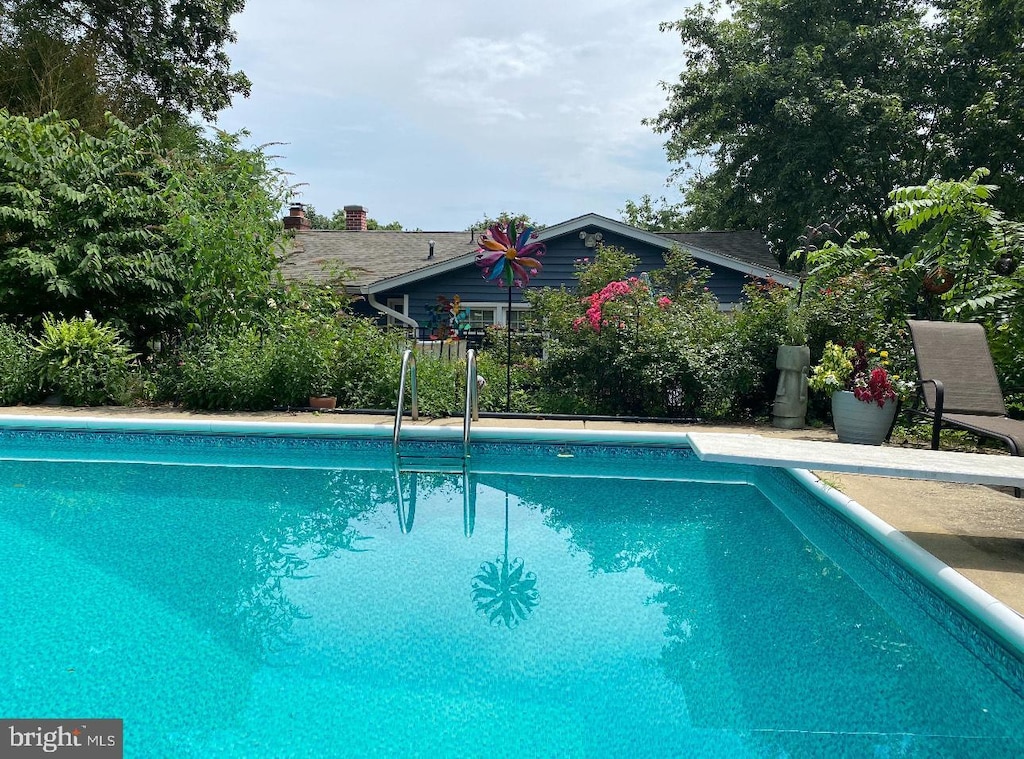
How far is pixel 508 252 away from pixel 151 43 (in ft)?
50.3

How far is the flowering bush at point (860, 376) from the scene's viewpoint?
6082 mm

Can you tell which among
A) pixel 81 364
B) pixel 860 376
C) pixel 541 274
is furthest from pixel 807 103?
pixel 81 364

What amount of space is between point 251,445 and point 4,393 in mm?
3409

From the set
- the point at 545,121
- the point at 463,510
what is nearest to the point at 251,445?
the point at 463,510

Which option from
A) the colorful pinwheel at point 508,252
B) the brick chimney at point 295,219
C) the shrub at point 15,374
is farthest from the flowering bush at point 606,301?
the brick chimney at point 295,219

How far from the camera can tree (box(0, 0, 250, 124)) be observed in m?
16.0

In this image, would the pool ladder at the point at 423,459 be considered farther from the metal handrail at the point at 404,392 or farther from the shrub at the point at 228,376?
the shrub at the point at 228,376

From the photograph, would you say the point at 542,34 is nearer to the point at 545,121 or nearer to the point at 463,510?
the point at 545,121

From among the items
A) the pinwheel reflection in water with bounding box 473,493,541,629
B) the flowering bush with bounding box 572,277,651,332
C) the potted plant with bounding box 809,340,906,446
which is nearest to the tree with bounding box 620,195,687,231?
the flowering bush with bounding box 572,277,651,332

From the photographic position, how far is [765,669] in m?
2.97

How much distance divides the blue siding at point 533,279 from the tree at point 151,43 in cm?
749

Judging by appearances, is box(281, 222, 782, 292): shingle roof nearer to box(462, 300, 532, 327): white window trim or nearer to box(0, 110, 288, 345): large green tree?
box(462, 300, 532, 327): white window trim

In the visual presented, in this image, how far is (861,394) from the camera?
6.17 meters

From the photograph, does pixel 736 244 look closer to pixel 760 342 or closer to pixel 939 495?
pixel 760 342
